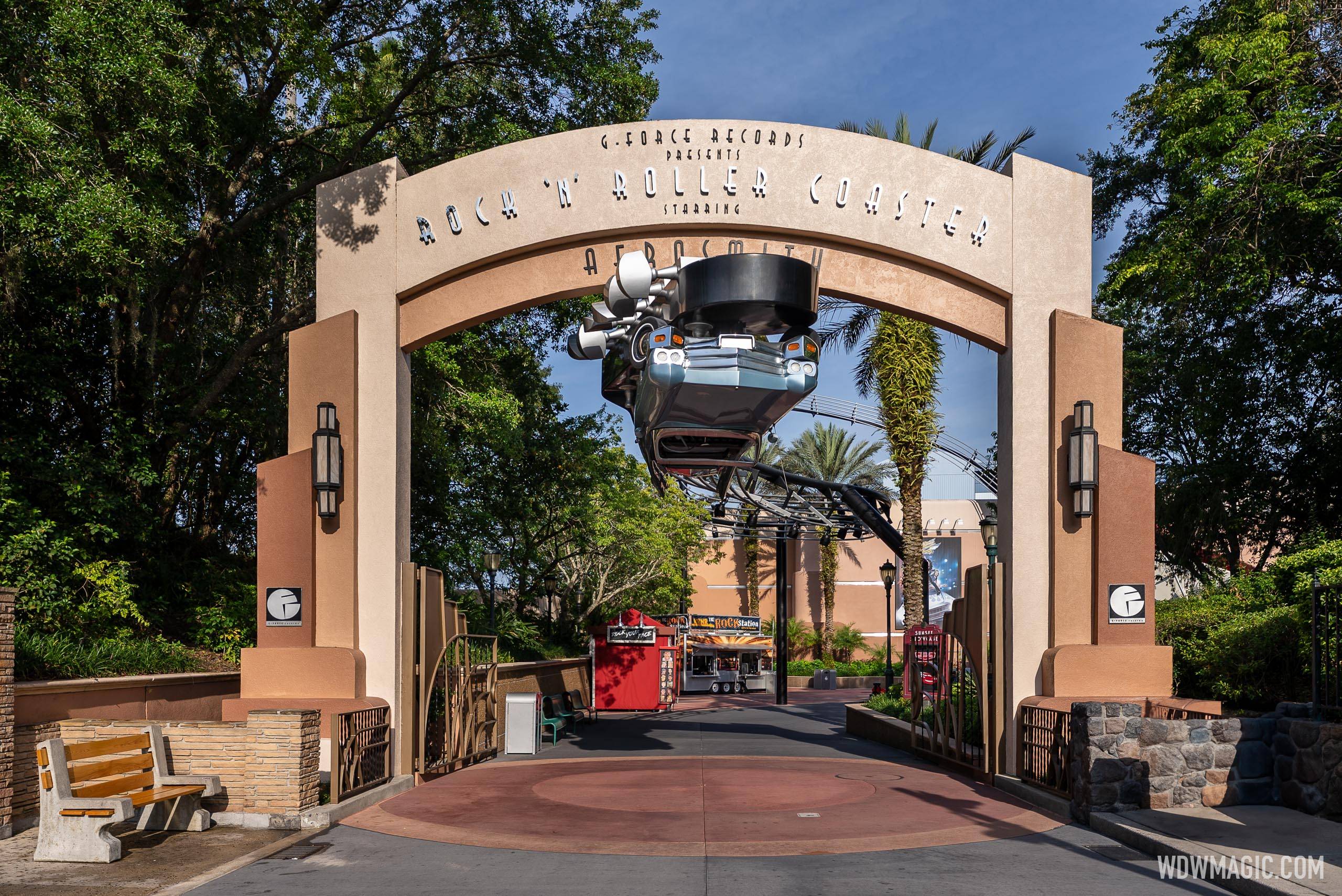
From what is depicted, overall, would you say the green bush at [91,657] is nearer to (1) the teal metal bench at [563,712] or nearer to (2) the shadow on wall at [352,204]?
(2) the shadow on wall at [352,204]

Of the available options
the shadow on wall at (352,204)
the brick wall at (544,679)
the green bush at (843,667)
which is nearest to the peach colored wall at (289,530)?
the shadow on wall at (352,204)

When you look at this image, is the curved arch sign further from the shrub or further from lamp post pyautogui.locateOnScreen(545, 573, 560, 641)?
lamp post pyautogui.locateOnScreen(545, 573, 560, 641)

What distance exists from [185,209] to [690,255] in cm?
957

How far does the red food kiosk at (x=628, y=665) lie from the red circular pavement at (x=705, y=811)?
1449cm

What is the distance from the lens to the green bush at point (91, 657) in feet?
39.5

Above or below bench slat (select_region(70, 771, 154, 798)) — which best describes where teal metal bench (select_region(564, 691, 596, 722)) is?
below

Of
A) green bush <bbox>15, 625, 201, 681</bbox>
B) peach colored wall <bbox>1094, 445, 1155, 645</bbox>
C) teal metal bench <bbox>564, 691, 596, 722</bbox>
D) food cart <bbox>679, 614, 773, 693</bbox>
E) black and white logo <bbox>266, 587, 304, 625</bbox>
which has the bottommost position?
food cart <bbox>679, 614, 773, 693</bbox>

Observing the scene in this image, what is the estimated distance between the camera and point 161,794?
9.61 metres

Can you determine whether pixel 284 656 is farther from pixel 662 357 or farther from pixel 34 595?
pixel 662 357

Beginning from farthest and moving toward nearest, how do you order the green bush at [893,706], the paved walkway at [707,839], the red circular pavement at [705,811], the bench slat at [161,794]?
the green bush at [893,706]
the red circular pavement at [705,811]
the bench slat at [161,794]
the paved walkway at [707,839]

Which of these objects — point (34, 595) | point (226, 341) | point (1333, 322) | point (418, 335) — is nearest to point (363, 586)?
point (418, 335)

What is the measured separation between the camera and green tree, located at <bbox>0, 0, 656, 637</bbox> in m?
12.3

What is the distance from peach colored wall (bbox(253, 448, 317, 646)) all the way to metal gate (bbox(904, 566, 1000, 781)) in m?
8.57

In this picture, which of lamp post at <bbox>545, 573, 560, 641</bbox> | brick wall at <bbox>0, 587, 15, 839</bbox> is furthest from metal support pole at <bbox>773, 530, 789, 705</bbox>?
brick wall at <bbox>0, 587, 15, 839</bbox>
